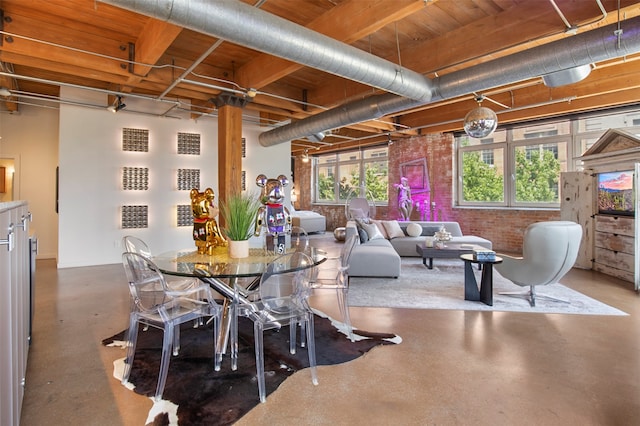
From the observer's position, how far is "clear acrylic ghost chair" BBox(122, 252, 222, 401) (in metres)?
2.20

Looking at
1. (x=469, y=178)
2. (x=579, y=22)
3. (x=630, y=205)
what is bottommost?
(x=630, y=205)

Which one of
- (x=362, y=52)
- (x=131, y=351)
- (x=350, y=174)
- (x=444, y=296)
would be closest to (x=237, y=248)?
(x=131, y=351)

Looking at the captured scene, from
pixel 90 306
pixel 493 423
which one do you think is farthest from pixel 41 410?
pixel 493 423

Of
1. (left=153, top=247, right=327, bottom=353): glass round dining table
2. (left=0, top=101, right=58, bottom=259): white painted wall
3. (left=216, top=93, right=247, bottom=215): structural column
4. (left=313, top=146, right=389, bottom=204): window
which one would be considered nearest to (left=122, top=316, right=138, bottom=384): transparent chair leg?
(left=153, top=247, right=327, bottom=353): glass round dining table

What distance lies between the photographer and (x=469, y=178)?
8.62 m

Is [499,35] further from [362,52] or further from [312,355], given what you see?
[312,355]

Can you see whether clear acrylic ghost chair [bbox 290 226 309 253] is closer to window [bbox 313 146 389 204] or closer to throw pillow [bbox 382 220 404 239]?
throw pillow [bbox 382 220 404 239]

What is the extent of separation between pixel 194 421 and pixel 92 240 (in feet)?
18.3

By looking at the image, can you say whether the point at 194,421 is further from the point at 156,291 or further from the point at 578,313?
the point at 578,313

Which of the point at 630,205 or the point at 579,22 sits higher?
the point at 579,22

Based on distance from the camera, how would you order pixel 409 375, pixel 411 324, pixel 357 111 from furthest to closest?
pixel 357 111 → pixel 411 324 → pixel 409 375

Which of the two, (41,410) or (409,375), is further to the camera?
(409,375)

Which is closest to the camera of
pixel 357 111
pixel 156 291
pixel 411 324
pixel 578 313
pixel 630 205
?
pixel 156 291

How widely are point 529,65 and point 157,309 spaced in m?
4.15
